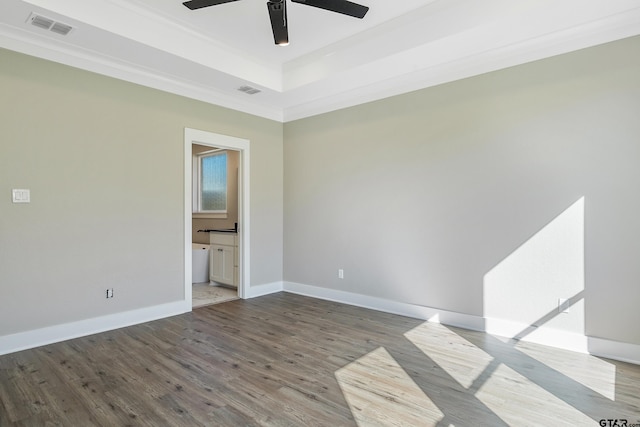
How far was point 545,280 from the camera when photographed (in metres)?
3.14

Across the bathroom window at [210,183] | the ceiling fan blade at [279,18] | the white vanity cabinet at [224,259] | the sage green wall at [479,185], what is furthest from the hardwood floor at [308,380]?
the bathroom window at [210,183]

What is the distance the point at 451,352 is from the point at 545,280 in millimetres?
1123

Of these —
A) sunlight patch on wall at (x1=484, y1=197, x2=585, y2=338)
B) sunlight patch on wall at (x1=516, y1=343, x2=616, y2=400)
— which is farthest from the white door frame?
sunlight patch on wall at (x1=516, y1=343, x2=616, y2=400)

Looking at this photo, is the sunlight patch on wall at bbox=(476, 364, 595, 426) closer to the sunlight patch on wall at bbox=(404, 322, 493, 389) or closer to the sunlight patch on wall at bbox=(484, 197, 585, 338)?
the sunlight patch on wall at bbox=(404, 322, 493, 389)

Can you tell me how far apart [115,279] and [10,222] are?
103 cm

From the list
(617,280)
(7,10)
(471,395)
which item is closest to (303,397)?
(471,395)

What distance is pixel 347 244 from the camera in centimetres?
464

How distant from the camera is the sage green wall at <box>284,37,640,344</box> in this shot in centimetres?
283

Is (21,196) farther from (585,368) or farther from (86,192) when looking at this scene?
(585,368)

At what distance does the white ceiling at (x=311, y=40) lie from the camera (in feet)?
9.09

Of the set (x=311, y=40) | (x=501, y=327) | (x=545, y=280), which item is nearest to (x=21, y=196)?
(x=311, y=40)

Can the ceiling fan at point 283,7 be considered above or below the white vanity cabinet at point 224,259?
above

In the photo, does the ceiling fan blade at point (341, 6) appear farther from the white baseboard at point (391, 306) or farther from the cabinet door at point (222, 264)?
the cabinet door at point (222, 264)

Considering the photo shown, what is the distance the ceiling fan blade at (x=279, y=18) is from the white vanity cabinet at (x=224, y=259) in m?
3.10
